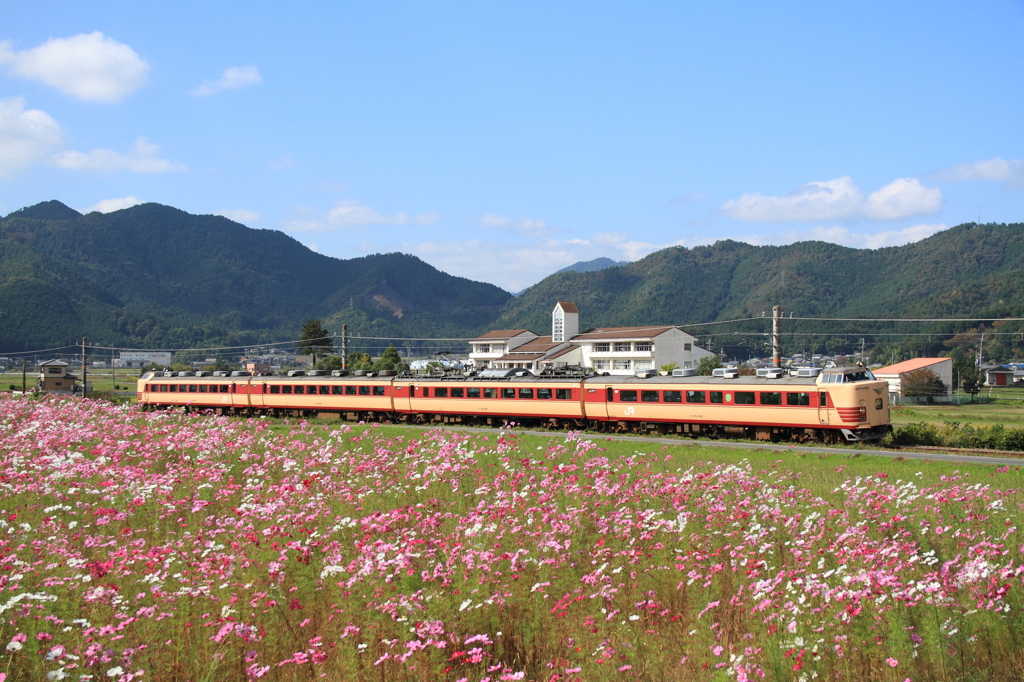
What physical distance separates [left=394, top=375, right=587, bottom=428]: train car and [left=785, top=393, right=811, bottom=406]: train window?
29.3 feet

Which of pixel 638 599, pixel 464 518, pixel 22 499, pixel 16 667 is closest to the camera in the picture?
pixel 16 667

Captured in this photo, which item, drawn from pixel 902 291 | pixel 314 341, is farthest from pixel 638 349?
pixel 902 291

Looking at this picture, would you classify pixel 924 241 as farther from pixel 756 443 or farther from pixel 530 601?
pixel 530 601

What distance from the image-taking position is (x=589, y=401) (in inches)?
1266

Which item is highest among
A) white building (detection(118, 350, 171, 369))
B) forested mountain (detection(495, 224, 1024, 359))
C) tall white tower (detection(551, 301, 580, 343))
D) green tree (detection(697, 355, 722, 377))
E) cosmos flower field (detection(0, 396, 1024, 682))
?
forested mountain (detection(495, 224, 1024, 359))

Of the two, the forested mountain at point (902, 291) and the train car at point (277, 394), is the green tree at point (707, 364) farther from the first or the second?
the train car at point (277, 394)

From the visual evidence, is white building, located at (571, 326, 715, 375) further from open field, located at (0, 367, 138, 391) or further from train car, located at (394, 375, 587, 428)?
open field, located at (0, 367, 138, 391)

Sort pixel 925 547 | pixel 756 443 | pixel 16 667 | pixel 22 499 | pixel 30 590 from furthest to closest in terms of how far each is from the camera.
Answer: pixel 756 443 → pixel 22 499 → pixel 925 547 → pixel 30 590 → pixel 16 667

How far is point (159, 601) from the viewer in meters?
7.41

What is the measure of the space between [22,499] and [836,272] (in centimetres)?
20729

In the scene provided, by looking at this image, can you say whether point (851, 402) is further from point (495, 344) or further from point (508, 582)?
point (495, 344)

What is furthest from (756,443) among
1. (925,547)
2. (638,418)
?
(925,547)

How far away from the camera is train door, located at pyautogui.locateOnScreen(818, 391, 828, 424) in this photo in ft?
83.6

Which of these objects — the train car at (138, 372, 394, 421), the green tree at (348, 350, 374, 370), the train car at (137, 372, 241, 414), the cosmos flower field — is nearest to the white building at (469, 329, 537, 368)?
the green tree at (348, 350, 374, 370)
